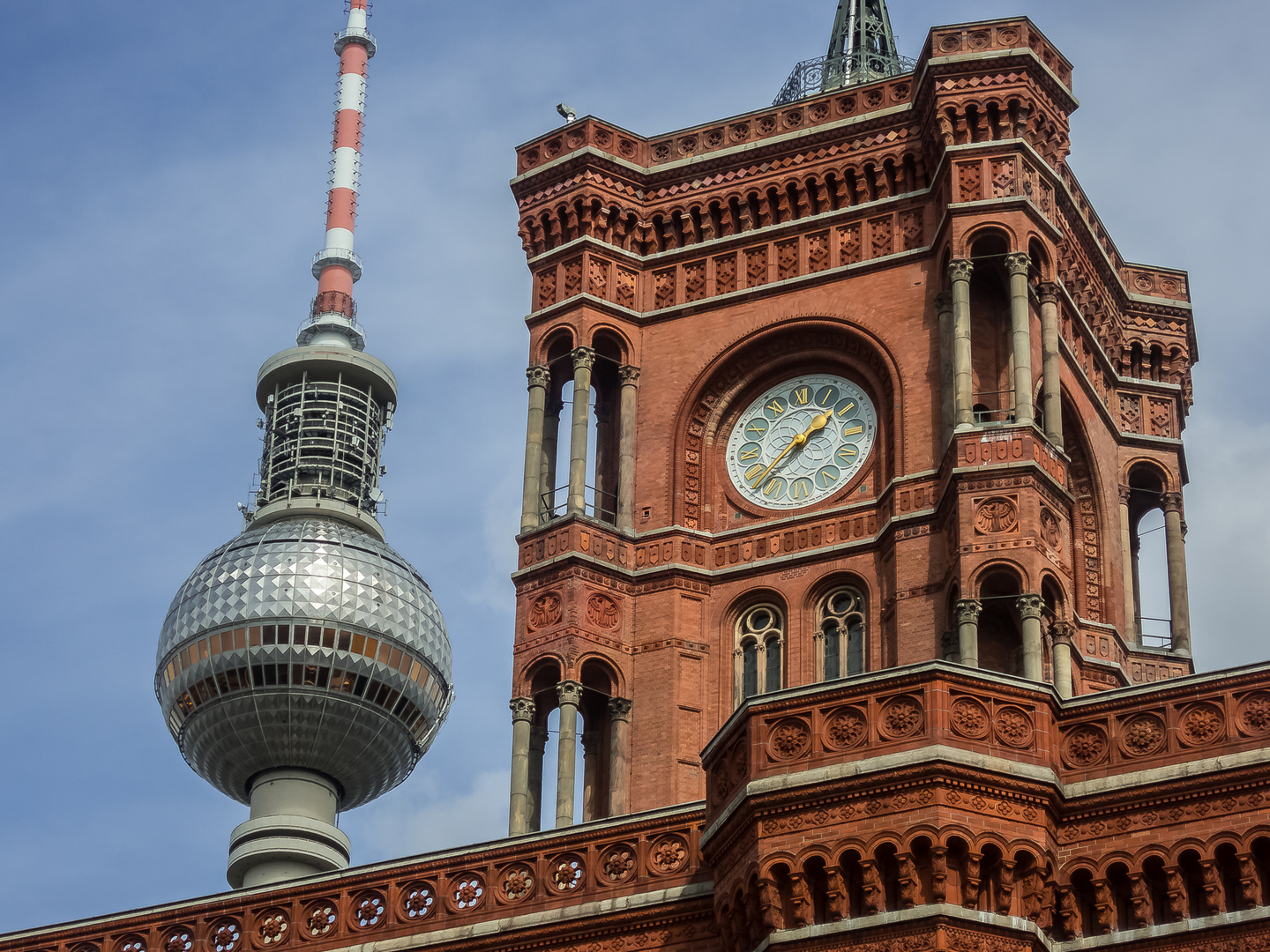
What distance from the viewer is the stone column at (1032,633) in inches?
1642

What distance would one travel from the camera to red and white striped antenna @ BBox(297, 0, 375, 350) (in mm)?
116562

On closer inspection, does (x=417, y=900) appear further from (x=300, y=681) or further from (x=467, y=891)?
(x=300, y=681)

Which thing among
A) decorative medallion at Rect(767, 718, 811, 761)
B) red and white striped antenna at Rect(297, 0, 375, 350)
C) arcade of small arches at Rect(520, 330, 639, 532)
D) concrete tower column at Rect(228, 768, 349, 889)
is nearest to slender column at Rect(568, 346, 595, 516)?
arcade of small arches at Rect(520, 330, 639, 532)

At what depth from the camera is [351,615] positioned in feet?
315

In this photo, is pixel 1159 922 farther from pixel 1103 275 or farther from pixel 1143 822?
pixel 1103 275

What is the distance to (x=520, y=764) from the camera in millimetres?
45125

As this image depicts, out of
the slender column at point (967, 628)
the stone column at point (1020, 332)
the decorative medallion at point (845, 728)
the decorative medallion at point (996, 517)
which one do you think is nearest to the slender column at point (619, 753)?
the slender column at point (967, 628)

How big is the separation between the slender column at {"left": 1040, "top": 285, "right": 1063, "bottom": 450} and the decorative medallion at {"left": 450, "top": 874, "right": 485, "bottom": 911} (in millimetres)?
14571

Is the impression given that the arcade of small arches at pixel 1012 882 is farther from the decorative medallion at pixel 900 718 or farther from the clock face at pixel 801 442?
the clock face at pixel 801 442

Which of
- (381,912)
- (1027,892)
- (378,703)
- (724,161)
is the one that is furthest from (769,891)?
(378,703)

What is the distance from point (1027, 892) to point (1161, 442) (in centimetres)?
2328

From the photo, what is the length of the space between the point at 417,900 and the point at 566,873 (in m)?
2.23

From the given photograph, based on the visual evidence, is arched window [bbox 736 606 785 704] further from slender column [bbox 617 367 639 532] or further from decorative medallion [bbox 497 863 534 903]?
decorative medallion [bbox 497 863 534 903]

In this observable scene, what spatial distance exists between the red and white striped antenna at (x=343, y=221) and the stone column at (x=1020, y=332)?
236ft
